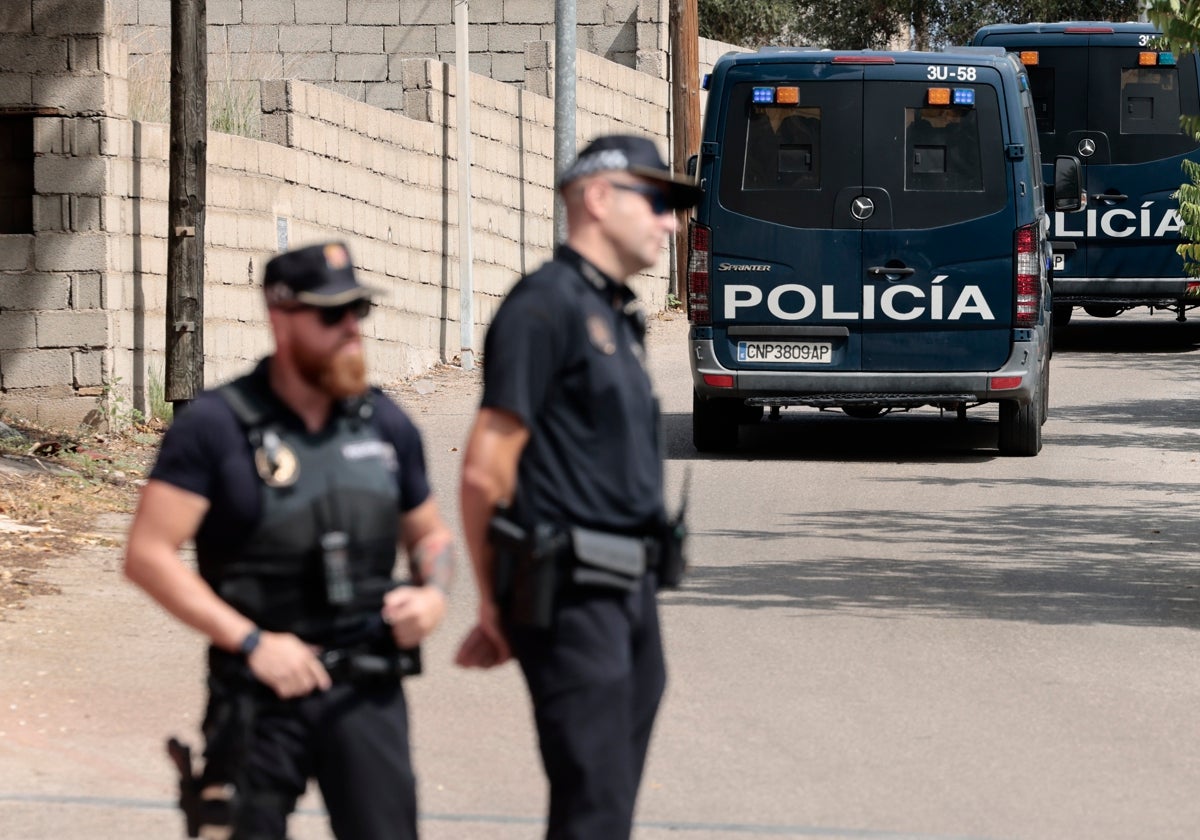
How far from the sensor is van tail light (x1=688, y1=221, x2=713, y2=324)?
45.0 ft

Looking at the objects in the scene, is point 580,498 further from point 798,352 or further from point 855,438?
point 855,438

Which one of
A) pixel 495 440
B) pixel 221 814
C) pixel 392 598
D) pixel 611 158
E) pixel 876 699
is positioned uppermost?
pixel 611 158

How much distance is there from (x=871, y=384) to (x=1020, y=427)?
1.15m

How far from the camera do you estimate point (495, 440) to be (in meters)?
4.29

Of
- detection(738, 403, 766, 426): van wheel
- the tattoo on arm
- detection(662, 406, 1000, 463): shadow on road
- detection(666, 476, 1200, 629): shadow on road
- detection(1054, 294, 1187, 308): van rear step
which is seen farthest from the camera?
detection(1054, 294, 1187, 308): van rear step

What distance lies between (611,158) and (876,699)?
3544 millimetres

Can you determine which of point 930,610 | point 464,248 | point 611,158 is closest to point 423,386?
point 464,248

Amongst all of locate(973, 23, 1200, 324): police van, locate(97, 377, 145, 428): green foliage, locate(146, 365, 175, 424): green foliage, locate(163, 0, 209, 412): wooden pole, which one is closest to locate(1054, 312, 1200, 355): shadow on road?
locate(973, 23, 1200, 324): police van

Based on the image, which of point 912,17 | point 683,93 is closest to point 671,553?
point 683,93

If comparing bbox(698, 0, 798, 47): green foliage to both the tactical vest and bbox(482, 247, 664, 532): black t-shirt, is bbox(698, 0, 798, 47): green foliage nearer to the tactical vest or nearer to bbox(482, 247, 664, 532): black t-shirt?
bbox(482, 247, 664, 532): black t-shirt

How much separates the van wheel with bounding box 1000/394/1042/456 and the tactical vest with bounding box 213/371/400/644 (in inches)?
406

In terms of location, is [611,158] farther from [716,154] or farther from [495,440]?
[716,154]

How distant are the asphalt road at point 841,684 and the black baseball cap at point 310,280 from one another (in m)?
2.26

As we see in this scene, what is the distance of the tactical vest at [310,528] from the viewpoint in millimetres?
3990
